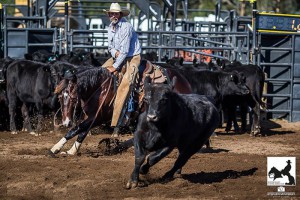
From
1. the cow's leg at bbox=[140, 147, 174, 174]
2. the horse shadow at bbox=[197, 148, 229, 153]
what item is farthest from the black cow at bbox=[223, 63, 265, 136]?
the cow's leg at bbox=[140, 147, 174, 174]

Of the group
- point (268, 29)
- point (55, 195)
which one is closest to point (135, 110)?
point (55, 195)

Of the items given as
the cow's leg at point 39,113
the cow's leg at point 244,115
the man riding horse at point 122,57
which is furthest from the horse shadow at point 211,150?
the cow's leg at point 39,113

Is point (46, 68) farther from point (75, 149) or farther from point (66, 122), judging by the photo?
point (66, 122)

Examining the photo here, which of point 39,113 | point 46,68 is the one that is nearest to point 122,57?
point 46,68

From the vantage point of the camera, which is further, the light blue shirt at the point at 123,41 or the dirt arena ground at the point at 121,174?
the light blue shirt at the point at 123,41

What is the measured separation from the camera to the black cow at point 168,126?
26.0ft

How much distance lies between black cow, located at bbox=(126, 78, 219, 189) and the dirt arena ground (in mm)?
312

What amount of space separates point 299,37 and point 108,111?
7.68 meters

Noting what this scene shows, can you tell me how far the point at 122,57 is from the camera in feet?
34.9

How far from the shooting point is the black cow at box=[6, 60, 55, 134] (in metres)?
Answer: 14.1

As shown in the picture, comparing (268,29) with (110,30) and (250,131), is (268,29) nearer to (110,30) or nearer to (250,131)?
(250,131)

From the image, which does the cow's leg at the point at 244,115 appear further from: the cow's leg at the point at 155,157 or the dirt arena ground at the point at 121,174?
the cow's leg at the point at 155,157

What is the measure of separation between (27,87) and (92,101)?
402cm

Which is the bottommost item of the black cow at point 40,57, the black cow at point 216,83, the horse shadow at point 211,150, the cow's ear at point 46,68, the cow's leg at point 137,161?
the horse shadow at point 211,150
